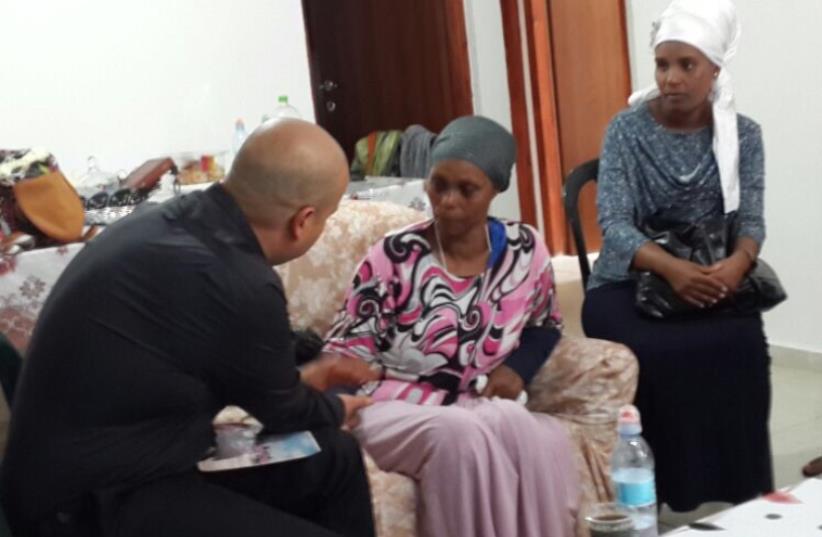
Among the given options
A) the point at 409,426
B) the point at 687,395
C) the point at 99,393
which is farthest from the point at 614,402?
the point at 99,393

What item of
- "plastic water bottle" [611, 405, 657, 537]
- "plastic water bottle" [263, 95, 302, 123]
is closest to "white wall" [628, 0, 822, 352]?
"plastic water bottle" [263, 95, 302, 123]

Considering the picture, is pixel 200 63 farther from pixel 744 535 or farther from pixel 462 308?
pixel 744 535

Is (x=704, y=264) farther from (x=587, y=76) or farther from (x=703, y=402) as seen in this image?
(x=587, y=76)

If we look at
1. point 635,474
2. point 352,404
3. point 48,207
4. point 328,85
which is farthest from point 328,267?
point 328,85

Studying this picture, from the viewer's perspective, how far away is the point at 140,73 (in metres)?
3.83

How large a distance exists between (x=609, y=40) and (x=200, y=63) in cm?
269

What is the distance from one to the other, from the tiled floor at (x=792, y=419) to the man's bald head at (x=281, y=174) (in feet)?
4.62

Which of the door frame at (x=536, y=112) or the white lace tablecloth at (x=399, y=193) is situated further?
the door frame at (x=536, y=112)

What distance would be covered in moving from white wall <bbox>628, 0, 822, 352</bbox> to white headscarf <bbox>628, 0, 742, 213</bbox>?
964mm

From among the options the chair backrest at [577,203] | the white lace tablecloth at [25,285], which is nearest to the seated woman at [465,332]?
the chair backrest at [577,203]

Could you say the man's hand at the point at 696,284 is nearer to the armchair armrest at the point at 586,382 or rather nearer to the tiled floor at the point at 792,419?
the armchair armrest at the point at 586,382

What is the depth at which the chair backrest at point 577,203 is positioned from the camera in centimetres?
284

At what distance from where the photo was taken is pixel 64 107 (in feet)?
12.1

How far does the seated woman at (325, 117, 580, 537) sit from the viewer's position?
86.7 inches
